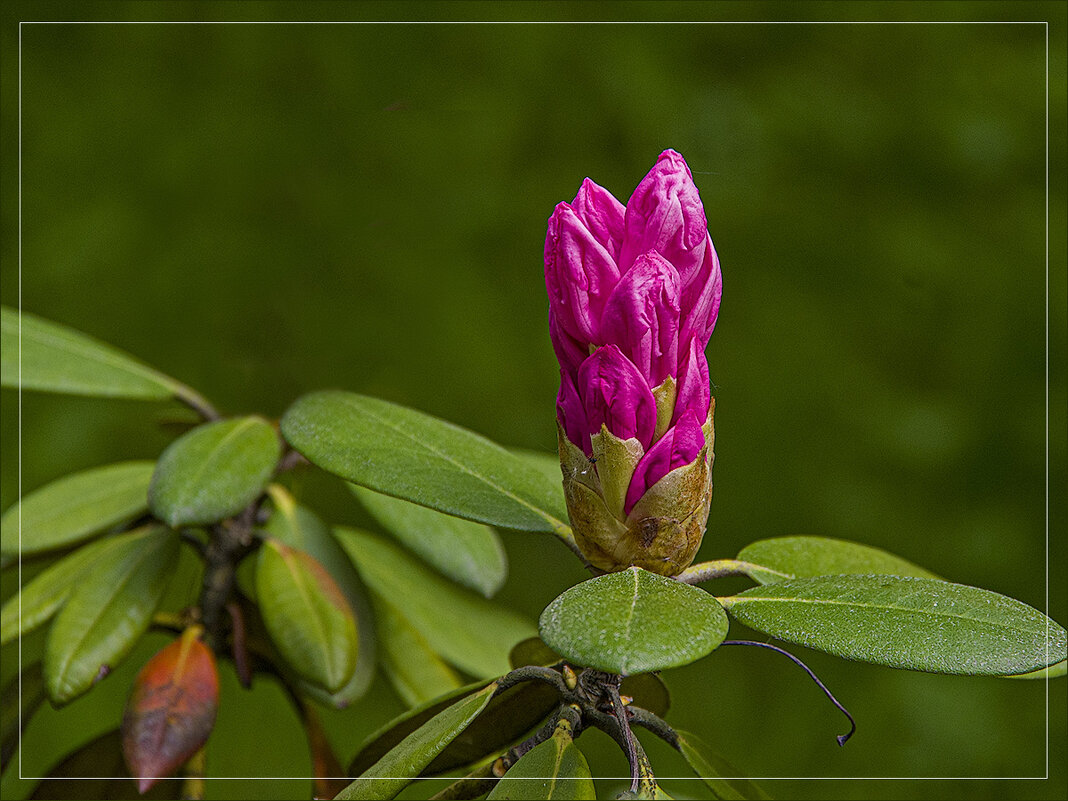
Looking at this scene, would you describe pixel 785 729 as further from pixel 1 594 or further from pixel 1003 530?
pixel 1 594

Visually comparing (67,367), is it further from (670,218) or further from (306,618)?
(670,218)

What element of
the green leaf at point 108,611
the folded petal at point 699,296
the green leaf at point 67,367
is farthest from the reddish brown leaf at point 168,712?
the folded petal at point 699,296

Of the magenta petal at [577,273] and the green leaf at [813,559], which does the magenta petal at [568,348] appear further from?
the green leaf at [813,559]

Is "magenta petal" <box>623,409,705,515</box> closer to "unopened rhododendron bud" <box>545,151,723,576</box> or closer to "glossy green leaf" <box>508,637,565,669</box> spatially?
"unopened rhododendron bud" <box>545,151,723,576</box>

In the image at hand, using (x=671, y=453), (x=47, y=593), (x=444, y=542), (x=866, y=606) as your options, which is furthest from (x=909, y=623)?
(x=47, y=593)

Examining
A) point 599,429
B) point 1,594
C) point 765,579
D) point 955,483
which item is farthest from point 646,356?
point 1,594

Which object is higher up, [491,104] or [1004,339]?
[491,104]
